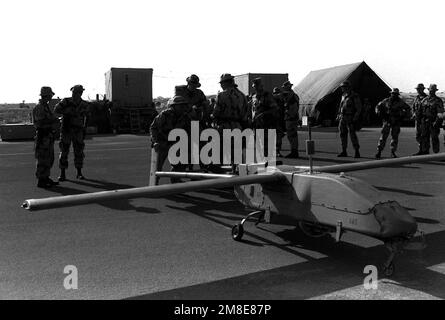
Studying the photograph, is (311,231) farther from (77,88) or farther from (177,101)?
(77,88)

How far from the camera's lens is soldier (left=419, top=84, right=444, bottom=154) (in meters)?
15.1

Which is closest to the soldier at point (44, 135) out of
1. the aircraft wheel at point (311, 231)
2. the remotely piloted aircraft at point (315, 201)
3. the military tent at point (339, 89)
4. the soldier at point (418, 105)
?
the remotely piloted aircraft at point (315, 201)

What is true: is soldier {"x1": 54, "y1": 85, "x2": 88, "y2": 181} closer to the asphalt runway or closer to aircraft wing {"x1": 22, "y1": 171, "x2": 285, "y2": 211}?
the asphalt runway

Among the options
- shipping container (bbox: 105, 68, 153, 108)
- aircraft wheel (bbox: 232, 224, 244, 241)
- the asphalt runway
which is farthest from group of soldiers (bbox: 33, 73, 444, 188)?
shipping container (bbox: 105, 68, 153, 108)

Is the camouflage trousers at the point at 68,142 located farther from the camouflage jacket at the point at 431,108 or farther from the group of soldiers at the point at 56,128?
the camouflage jacket at the point at 431,108

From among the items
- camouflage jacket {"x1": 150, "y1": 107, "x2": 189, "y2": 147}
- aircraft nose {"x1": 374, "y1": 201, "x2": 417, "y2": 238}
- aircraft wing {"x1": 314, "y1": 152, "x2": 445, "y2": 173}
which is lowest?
aircraft nose {"x1": 374, "y1": 201, "x2": 417, "y2": 238}

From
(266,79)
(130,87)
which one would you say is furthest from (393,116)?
(130,87)

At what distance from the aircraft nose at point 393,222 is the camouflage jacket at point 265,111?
31.3 ft

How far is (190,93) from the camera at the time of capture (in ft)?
36.7

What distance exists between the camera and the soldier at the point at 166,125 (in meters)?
9.53

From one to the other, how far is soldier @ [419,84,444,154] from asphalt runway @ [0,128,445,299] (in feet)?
20.4

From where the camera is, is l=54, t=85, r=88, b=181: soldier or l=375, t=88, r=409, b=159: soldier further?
l=375, t=88, r=409, b=159: soldier

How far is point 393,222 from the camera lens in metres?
4.64

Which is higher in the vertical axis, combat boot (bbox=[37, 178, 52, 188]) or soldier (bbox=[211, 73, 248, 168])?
soldier (bbox=[211, 73, 248, 168])
